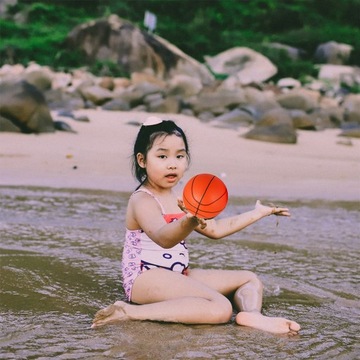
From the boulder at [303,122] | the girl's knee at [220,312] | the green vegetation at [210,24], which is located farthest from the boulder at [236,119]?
the green vegetation at [210,24]

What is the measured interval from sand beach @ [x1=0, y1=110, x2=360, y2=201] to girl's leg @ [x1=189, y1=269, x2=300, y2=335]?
3.27 meters

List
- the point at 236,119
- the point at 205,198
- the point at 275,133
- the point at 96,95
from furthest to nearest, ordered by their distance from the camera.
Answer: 1. the point at 96,95
2. the point at 236,119
3. the point at 275,133
4. the point at 205,198

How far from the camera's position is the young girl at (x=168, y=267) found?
3.28 metres

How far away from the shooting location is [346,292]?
392 centimetres

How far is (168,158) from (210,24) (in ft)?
93.9

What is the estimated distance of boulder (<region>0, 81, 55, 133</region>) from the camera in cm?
1039

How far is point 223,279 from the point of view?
376 cm

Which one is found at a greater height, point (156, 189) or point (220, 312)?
point (156, 189)

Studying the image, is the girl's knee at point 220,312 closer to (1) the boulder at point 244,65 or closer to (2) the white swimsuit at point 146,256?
(2) the white swimsuit at point 146,256

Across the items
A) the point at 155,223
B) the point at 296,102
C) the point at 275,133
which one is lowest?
the point at 155,223

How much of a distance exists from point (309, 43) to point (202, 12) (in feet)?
14.7

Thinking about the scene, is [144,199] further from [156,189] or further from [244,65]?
[244,65]

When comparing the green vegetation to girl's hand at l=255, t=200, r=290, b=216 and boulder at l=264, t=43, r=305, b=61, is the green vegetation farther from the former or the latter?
girl's hand at l=255, t=200, r=290, b=216

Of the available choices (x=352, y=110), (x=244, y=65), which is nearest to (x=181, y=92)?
(x=352, y=110)
